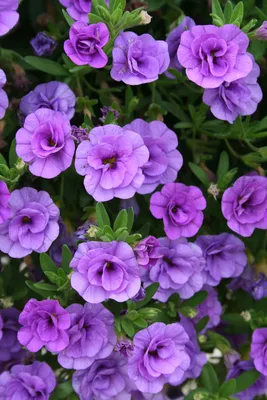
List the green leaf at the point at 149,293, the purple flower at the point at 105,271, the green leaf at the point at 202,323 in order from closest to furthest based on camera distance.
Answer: the purple flower at the point at 105,271, the green leaf at the point at 149,293, the green leaf at the point at 202,323

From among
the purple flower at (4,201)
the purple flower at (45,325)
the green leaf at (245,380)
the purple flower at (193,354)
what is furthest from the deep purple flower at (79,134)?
the green leaf at (245,380)

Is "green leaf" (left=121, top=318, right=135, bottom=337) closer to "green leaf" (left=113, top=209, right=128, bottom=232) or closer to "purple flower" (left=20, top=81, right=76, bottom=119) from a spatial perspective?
"green leaf" (left=113, top=209, right=128, bottom=232)

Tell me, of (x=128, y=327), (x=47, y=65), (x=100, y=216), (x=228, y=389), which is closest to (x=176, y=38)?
(x=47, y=65)

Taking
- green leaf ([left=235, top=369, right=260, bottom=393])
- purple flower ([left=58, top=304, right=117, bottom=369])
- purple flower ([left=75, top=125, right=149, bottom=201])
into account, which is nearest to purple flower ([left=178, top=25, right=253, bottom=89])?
purple flower ([left=75, top=125, right=149, bottom=201])

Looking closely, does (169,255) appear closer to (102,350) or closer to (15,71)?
(102,350)

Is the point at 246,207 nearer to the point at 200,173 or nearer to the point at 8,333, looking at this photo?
the point at 200,173

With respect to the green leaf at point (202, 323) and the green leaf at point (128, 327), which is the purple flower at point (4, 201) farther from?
the green leaf at point (202, 323)
